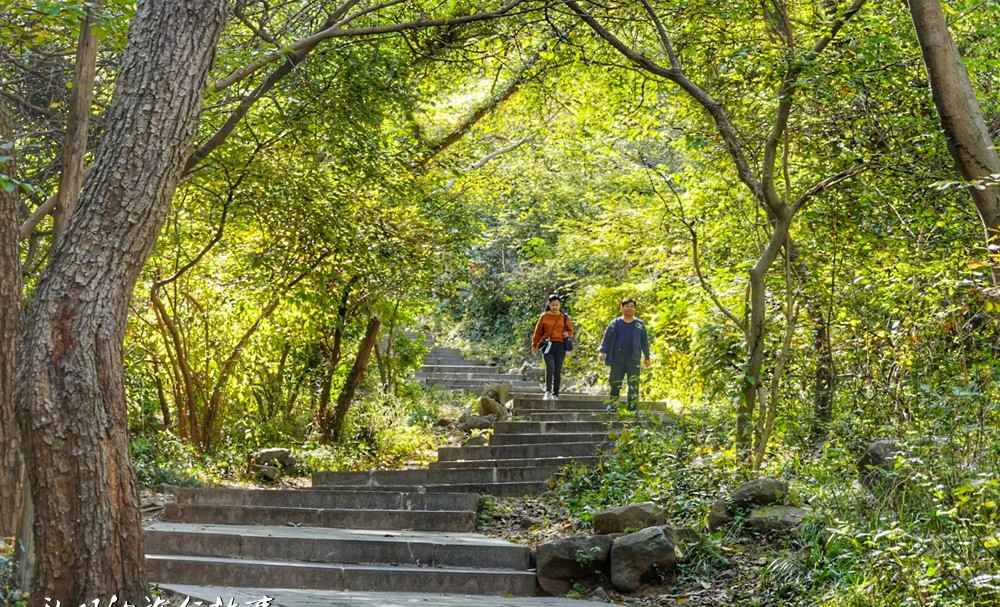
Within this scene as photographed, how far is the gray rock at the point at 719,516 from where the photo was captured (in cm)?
827

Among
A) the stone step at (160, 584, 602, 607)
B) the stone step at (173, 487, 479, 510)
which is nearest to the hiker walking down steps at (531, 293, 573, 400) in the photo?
the stone step at (173, 487, 479, 510)

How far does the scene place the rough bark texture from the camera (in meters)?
7.45

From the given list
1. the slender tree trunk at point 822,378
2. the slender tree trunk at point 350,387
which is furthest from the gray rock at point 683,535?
the slender tree trunk at point 350,387

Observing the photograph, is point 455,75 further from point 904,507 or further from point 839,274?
point 904,507

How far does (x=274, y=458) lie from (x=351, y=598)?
22.8 feet

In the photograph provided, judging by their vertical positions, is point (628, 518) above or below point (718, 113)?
below

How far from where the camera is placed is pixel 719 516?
830cm

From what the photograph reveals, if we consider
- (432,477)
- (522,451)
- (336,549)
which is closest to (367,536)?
(336,549)

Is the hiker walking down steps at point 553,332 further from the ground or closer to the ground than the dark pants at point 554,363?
further from the ground

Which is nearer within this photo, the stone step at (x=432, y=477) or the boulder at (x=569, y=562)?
the boulder at (x=569, y=562)

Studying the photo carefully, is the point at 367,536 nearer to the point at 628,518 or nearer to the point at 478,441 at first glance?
the point at 628,518

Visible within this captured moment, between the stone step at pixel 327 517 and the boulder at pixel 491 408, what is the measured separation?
7.17m

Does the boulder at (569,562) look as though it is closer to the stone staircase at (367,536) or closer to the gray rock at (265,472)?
the stone staircase at (367,536)

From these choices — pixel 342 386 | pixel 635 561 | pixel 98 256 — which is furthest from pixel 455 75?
pixel 98 256
